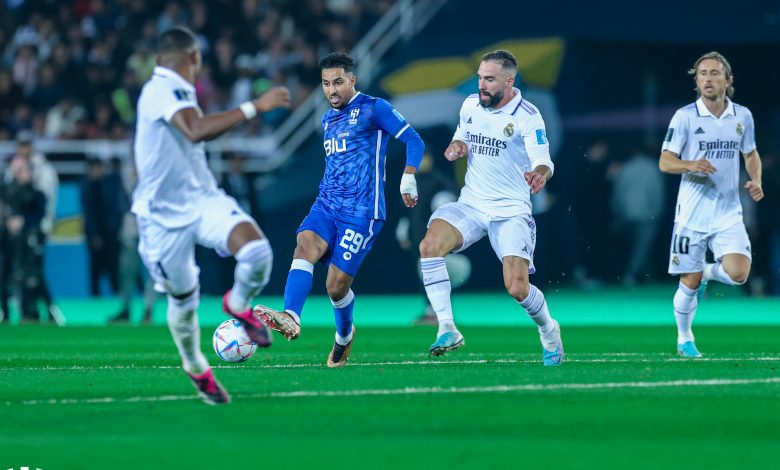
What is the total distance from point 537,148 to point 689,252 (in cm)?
186

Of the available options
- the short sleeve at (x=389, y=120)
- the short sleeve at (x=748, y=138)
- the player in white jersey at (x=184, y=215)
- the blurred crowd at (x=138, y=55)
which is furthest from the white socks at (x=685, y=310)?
the blurred crowd at (x=138, y=55)

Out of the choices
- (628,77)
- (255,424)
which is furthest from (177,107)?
(628,77)

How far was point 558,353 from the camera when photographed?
10.4 meters

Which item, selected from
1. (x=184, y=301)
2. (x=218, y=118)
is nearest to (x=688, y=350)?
(x=184, y=301)

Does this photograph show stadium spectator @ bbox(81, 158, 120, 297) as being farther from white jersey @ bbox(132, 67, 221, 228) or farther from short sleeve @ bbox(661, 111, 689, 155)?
white jersey @ bbox(132, 67, 221, 228)

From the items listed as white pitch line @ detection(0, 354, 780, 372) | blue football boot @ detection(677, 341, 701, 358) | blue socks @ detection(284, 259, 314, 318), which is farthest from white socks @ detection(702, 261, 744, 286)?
blue socks @ detection(284, 259, 314, 318)

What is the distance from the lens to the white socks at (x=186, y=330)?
309 inches

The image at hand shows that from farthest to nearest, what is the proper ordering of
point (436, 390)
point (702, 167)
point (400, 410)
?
point (702, 167)
point (436, 390)
point (400, 410)

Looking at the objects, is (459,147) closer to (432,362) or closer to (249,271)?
(432,362)

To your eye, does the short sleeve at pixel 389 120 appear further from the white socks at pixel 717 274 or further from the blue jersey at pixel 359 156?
the white socks at pixel 717 274

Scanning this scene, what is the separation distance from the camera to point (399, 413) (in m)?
7.45

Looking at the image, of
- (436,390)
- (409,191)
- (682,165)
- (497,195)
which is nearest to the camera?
(436,390)

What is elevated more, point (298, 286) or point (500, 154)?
point (500, 154)

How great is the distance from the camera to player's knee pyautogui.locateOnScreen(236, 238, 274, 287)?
7.68 metres
